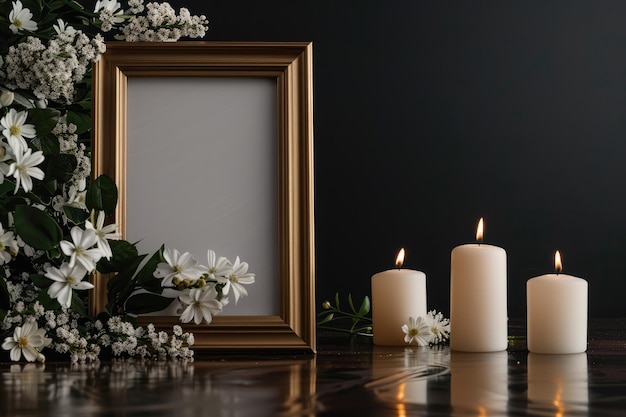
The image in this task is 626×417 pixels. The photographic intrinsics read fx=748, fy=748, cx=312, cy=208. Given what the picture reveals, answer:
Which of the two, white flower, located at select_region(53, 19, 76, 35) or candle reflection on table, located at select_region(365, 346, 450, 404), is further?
white flower, located at select_region(53, 19, 76, 35)

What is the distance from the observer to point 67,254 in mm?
680

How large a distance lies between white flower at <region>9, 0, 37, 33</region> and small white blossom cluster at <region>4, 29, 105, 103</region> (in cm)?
3

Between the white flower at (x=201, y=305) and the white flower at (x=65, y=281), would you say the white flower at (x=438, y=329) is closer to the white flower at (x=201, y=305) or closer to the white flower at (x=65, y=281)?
the white flower at (x=201, y=305)

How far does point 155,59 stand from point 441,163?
0.78m

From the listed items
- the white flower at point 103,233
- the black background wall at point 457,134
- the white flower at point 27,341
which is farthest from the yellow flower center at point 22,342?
the black background wall at point 457,134

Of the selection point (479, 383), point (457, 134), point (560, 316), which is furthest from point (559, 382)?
point (457, 134)

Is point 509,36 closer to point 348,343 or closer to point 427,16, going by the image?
point 427,16

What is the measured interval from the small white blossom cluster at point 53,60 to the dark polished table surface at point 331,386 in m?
0.29

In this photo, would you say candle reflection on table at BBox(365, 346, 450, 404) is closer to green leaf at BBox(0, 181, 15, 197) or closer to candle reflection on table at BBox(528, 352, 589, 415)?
candle reflection on table at BBox(528, 352, 589, 415)

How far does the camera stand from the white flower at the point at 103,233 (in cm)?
70

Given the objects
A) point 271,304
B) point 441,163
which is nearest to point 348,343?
point 271,304

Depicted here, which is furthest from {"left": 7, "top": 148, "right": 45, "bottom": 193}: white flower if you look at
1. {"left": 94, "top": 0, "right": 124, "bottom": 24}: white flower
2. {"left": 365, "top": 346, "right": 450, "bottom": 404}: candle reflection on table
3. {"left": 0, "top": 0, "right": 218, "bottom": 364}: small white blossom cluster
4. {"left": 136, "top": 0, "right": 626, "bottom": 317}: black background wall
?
{"left": 136, "top": 0, "right": 626, "bottom": 317}: black background wall

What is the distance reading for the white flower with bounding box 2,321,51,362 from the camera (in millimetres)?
703

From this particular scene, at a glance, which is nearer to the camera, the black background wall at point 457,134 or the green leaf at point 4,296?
the green leaf at point 4,296
